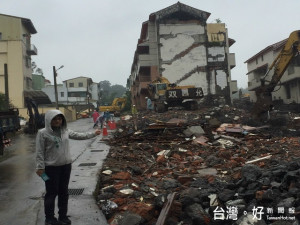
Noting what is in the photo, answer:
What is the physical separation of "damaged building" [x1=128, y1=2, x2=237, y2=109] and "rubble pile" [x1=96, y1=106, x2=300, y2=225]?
23152 mm

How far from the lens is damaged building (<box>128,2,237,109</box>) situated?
114 feet

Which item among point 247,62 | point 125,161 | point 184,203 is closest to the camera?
point 184,203

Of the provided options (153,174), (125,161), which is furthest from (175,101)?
(153,174)

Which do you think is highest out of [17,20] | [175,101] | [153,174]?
[17,20]

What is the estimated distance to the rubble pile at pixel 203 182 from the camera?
4.55m

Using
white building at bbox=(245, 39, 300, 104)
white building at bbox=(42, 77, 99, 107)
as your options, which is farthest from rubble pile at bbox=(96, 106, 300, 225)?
white building at bbox=(42, 77, 99, 107)

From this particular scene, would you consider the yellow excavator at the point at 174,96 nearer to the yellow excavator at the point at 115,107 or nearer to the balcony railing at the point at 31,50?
the yellow excavator at the point at 115,107

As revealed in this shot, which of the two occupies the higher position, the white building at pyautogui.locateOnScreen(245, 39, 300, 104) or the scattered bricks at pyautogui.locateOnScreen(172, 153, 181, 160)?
the white building at pyautogui.locateOnScreen(245, 39, 300, 104)

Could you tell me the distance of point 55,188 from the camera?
14.6ft

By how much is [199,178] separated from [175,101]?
765 inches

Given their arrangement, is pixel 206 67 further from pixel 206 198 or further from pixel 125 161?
pixel 206 198

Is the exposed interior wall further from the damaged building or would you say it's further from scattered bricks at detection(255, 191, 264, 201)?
scattered bricks at detection(255, 191, 264, 201)

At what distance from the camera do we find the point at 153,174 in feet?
25.1

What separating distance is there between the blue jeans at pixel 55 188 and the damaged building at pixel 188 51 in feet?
100
